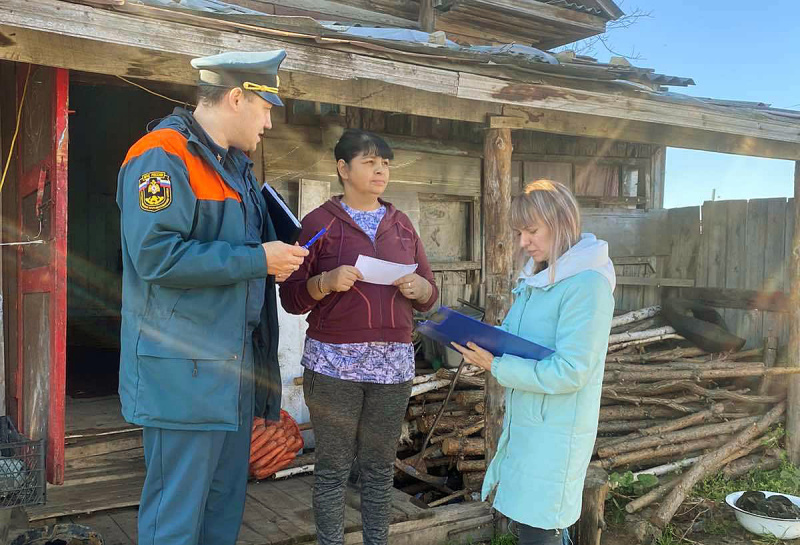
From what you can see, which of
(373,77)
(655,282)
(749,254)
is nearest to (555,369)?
(373,77)

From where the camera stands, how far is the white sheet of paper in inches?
122

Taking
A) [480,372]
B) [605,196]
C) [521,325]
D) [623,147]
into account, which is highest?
[623,147]

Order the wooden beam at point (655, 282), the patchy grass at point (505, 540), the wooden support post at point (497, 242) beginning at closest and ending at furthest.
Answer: the patchy grass at point (505, 540) < the wooden support post at point (497, 242) < the wooden beam at point (655, 282)

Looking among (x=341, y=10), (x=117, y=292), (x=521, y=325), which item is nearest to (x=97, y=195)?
(x=117, y=292)

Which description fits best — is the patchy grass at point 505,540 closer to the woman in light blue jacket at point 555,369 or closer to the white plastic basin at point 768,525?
the woman in light blue jacket at point 555,369

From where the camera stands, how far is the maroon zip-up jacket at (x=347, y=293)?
10.7ft

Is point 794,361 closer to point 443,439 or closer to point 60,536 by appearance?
point 443,439

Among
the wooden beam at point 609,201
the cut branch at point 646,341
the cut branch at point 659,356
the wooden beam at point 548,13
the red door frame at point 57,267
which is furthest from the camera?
the wooden beam at point 609,201

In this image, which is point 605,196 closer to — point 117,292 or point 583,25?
point 583,25

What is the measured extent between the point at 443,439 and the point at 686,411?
279 centimetres

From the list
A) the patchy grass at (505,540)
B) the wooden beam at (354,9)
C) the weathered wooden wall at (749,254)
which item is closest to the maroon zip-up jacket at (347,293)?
→ the patchy grass at (505,540)

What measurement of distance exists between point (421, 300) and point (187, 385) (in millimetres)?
1378

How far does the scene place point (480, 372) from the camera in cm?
662

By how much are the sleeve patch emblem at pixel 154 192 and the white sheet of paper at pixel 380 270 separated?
984 mm
